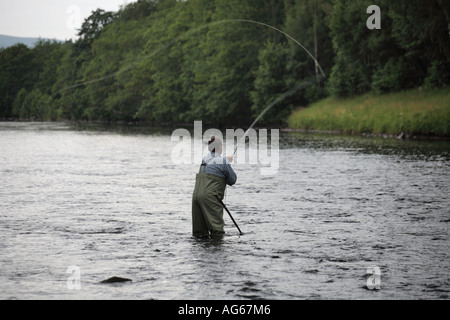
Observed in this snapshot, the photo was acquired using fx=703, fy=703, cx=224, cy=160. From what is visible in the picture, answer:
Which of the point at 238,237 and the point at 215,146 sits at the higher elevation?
the point at 215,146

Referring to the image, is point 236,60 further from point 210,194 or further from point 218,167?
point 210,194

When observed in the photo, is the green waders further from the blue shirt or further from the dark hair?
the dark hair

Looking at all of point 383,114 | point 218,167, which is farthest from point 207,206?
point 383,114

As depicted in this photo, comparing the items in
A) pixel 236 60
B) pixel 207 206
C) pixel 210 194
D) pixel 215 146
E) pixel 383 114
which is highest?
pixel 236 60

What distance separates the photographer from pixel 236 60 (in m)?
67.4

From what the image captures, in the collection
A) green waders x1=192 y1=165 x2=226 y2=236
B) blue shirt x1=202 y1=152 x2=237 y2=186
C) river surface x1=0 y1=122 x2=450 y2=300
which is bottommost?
river surface x1=0 y1=122 x2=450 y2=300

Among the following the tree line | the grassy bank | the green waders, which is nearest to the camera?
the green waders

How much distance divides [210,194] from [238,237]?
82 cm

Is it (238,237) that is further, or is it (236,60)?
(236,60)

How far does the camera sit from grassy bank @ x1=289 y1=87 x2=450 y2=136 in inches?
1403

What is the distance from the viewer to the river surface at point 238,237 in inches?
301

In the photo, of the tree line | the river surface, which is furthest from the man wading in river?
the tree line

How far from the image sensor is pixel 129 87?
92.3 m
